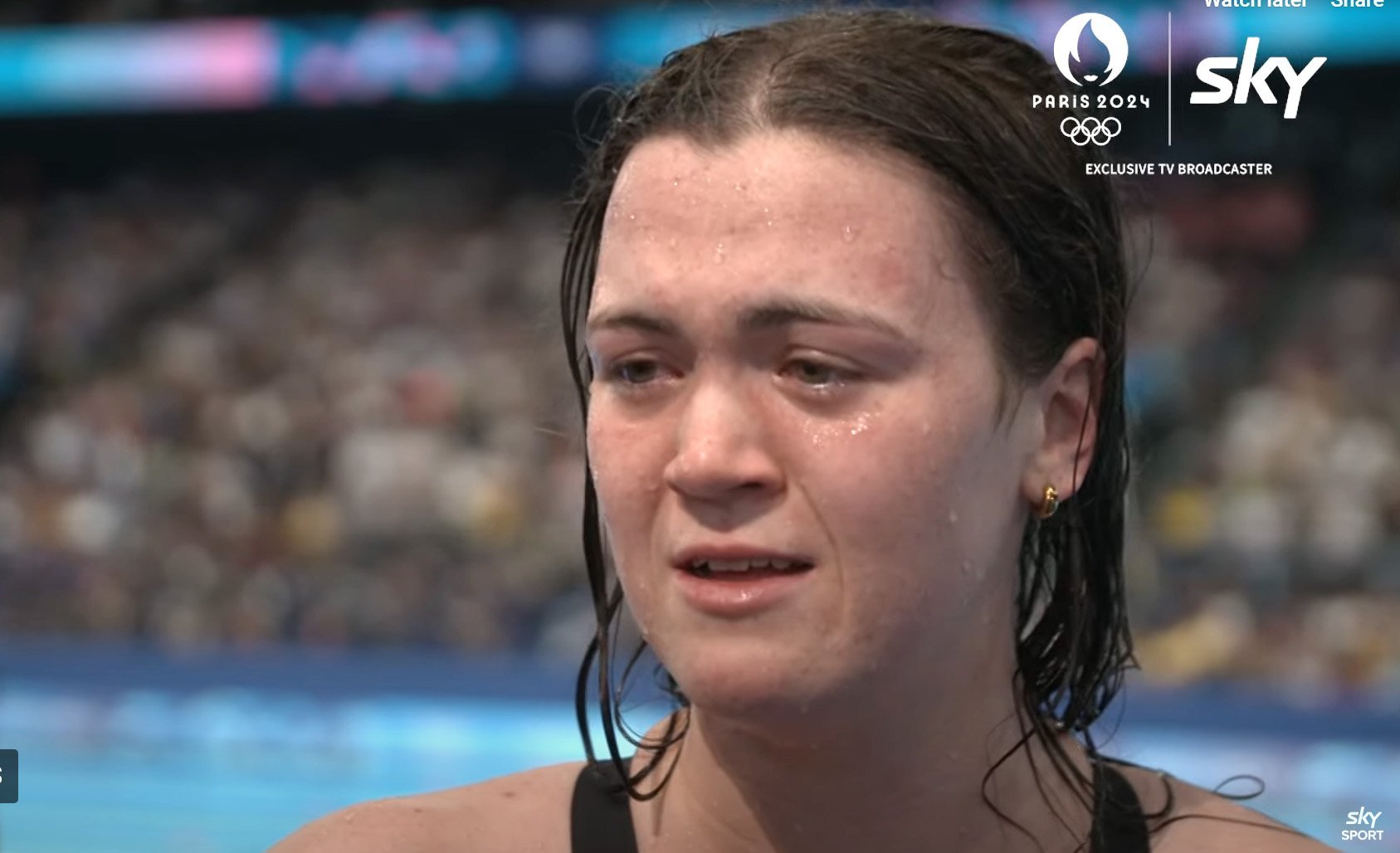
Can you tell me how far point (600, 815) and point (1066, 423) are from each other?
442mm

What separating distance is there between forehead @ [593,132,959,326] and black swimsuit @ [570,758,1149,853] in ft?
1.27

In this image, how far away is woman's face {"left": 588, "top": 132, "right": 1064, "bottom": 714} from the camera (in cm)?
99

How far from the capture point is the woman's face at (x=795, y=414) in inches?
39.1

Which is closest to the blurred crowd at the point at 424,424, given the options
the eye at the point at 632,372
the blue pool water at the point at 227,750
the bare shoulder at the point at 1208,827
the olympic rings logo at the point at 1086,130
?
the blue pool water at the point at 227,750

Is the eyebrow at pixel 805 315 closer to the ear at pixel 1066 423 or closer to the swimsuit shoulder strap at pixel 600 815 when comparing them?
the ear at pixel 1066 423

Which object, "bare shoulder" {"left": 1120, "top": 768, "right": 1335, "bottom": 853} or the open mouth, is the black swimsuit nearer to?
"bare shoulder" {"left": 1120, "top": 768, "right": 1335, "bottom": 853}

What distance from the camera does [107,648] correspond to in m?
4.64

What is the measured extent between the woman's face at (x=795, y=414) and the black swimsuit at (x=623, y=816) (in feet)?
0.71

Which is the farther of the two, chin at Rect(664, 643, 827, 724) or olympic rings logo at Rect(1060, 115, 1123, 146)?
olympic rings logo at Rect(1060, 115, 1123, 146)

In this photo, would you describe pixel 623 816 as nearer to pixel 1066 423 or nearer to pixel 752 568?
pixel 752 568

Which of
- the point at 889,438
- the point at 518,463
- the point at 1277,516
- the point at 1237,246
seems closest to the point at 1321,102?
the point at 1237,246

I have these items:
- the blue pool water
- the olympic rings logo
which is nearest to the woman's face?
the olympic rings logo

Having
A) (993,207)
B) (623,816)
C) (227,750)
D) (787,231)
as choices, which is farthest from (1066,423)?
(227,750)

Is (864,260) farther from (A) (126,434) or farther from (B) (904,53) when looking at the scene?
(A) (126,434)
